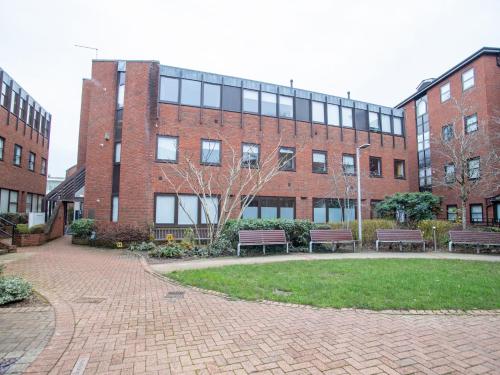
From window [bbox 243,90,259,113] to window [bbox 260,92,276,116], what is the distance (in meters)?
0.41

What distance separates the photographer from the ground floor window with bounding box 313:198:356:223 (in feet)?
66.3

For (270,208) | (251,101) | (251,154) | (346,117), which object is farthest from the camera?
(346,117)

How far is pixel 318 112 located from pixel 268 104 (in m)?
3.82

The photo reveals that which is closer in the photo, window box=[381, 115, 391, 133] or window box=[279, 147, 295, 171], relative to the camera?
window box=[279, 147, 295, 171]

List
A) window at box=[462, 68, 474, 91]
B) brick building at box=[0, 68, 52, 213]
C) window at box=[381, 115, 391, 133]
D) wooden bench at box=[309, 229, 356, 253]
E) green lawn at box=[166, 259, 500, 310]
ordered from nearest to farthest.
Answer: green lawn at box=[166, 259, 500, 310]
wooden bench at box=[309, 229, 356, 253]
brick building at box=[0, 68, 52, 213]
window at box=[381, 115, 391, 133]
window at box=[462, 68, 474, 91]

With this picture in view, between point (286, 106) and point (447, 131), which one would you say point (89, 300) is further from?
point (447, 131)

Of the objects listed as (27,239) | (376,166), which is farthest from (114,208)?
(376,166)

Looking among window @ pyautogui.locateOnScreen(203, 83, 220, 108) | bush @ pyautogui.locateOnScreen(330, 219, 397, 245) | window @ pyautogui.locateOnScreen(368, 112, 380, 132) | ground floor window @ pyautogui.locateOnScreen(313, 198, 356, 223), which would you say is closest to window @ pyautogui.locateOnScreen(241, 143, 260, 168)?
window @ pyautogui.locateOnScreen(203, 83, 220, 108)

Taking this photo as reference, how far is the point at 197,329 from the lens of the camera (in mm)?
4277

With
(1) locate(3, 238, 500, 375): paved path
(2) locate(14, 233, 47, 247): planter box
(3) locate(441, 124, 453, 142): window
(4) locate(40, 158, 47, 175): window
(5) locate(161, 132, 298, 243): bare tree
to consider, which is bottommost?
(1) locate(3, 238, 500, 375): paved path

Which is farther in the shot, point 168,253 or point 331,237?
point 331,237

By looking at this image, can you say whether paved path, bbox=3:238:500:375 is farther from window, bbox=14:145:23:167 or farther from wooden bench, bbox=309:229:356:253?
window, bbox=14:145:23:167

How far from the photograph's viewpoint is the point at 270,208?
1897 cm

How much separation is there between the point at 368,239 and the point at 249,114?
10.1 m
